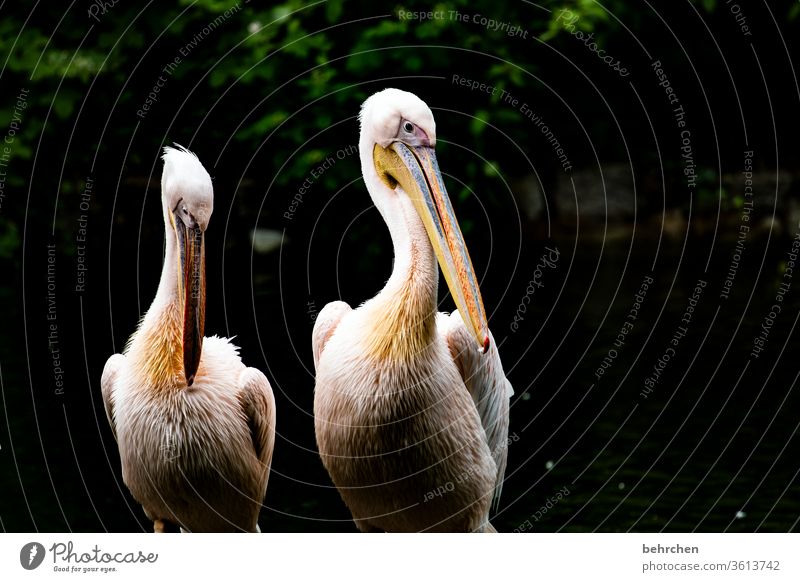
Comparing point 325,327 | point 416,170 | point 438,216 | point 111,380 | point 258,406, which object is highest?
point 416,170

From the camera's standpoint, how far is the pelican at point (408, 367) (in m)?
4.48

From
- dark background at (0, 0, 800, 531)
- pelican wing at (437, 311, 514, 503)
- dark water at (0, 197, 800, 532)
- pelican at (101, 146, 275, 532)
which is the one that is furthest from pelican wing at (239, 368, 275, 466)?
dark water at (0, 197, 800, 532)

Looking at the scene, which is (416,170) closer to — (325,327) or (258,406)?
(325,327)

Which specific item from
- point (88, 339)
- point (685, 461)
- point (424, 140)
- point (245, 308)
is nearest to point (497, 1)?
point (245, 308)

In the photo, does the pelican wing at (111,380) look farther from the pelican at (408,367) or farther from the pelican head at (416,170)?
the pelican head at (416,170)

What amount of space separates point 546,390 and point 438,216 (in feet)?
13.7

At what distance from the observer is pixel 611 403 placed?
805 centimetres

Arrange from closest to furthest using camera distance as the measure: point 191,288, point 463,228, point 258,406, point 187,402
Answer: point 191,288
point 187,402
point 258,406
point 463,228

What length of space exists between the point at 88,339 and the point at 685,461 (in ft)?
17.0

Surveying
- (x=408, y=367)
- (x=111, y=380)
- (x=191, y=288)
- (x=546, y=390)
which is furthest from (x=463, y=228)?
(x=191, y=288)

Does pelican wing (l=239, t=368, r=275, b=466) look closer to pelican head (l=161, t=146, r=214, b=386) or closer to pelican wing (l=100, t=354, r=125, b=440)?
pelican head (l=161, t=146, r=214, b=386)

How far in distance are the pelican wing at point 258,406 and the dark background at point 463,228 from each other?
1197 mm

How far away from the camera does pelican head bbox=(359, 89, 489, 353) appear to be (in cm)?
439

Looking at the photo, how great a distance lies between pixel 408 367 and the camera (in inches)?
177
